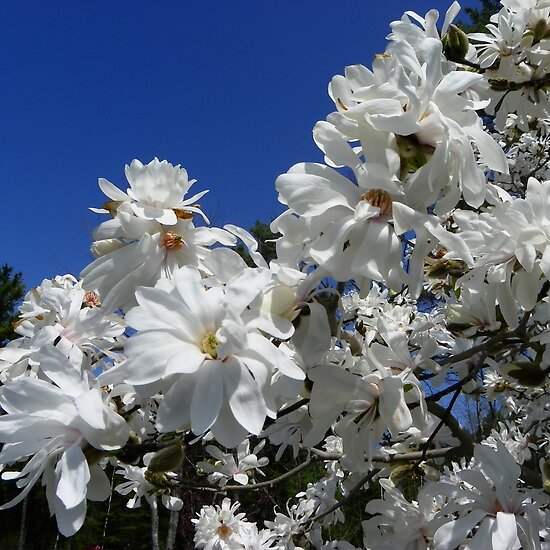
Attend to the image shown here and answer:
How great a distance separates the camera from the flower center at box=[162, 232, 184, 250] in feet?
2.38

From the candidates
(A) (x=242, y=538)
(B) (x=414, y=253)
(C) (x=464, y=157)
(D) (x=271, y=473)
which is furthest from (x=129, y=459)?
(D) (x=271, y=473)

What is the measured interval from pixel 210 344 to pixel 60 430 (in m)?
0.18

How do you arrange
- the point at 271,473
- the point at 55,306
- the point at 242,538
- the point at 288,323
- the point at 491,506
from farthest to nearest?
1. the point at 271,473
2. the point at 242,538
3. the point at 55,306
4. the point at 491,506
5. the point at 288,323

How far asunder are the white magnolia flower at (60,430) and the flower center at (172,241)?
0.19m

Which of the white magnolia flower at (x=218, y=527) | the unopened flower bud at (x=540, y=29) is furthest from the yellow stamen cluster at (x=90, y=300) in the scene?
the white magnolia flower at (x=218, y=527)

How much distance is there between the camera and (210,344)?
0.57 metres

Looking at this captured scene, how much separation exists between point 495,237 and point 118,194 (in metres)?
0.47

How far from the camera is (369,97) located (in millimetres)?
626

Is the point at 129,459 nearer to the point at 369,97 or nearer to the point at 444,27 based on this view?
the point at 369,97

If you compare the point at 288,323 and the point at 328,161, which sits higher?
the point at 328,161

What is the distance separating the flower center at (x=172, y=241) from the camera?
0.73m

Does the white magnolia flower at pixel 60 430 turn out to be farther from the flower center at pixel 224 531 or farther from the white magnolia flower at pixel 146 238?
the flower center at pixel 224 531

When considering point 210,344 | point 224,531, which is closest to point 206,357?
point 210,344

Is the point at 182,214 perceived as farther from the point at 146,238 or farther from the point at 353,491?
the point at 353,491
